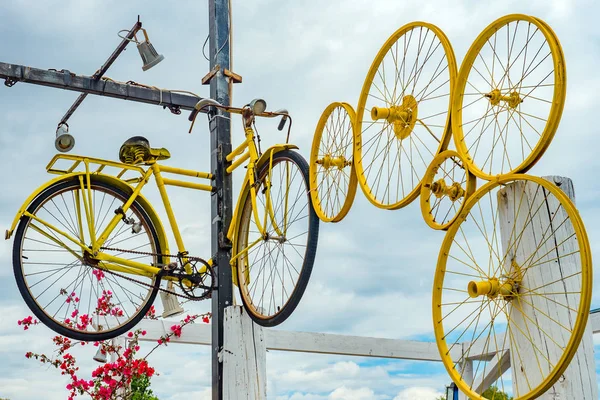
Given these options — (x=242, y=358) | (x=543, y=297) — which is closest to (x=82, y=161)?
(x=242, y=358)

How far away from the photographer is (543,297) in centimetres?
261

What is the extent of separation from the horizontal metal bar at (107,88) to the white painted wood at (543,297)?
2789 mm

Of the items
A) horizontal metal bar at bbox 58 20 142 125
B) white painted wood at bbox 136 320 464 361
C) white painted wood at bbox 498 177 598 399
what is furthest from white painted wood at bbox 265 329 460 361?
white painted wood at bbox 498 177 598 399

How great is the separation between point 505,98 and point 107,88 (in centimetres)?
290

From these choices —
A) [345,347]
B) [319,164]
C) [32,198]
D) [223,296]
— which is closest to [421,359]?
[345,347]

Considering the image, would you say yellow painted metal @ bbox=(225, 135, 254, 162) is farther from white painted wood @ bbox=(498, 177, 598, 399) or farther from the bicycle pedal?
white painted wood @ bbox=(498, 177, 598, 399)

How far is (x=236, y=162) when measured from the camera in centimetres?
419

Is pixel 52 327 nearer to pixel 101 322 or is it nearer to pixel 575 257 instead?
pixel 101 322

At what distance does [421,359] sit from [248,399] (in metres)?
2.55

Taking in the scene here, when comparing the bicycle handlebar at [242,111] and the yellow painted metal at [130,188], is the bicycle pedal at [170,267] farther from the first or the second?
the bicycle handlebar at [242,111]

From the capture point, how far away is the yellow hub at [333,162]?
140 inches

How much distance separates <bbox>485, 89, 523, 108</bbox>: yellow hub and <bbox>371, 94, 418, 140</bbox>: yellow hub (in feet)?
1.42

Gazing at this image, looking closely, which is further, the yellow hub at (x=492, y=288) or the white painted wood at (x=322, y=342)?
the white painted wood at (x=322, y=342)

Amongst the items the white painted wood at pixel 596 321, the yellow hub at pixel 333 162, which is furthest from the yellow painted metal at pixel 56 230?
the white painted wood at pixel 596 321
